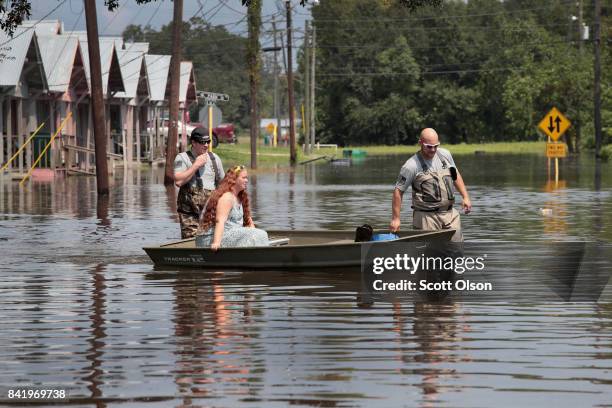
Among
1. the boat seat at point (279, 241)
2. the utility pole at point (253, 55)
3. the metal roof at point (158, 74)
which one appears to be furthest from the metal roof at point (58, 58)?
the boat seat at point (279, 241)

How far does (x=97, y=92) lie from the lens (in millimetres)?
37656

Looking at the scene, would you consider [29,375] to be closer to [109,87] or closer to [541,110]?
[109,87]

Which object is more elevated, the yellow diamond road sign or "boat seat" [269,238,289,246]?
the yellow diamond road sign

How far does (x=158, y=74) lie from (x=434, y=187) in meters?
65.6

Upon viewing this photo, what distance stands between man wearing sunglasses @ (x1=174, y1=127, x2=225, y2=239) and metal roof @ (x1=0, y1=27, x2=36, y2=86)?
30.3 metres

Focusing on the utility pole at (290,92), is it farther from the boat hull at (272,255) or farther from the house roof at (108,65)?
the boat hull at (272,255)

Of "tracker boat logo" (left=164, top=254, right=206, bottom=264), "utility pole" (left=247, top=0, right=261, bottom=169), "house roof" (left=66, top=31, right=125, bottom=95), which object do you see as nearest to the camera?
"tracker boat logo" (left=164, top=254, right=206, bottom=264)

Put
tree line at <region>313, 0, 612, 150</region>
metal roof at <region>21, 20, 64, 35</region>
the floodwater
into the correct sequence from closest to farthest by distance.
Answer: the floodwater
metal roof at <region>21, 20, 64, 35</region>
tree line at <region>313, 0, 612, 150</region>

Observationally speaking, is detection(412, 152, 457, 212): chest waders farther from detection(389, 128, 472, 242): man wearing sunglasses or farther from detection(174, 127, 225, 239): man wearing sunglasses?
detection(174, 127, 225, 239): man wearing sunglasses

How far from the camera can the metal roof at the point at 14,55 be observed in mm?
48094

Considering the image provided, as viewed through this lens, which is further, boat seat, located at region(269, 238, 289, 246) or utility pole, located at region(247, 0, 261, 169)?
utility pole, located at region(247, 0, 261, 169)

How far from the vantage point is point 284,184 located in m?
47.7

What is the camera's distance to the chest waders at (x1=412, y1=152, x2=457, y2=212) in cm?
1614

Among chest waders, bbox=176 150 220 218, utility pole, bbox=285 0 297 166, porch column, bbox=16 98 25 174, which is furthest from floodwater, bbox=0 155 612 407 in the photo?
utility pole, bbox=285 0 297 166
